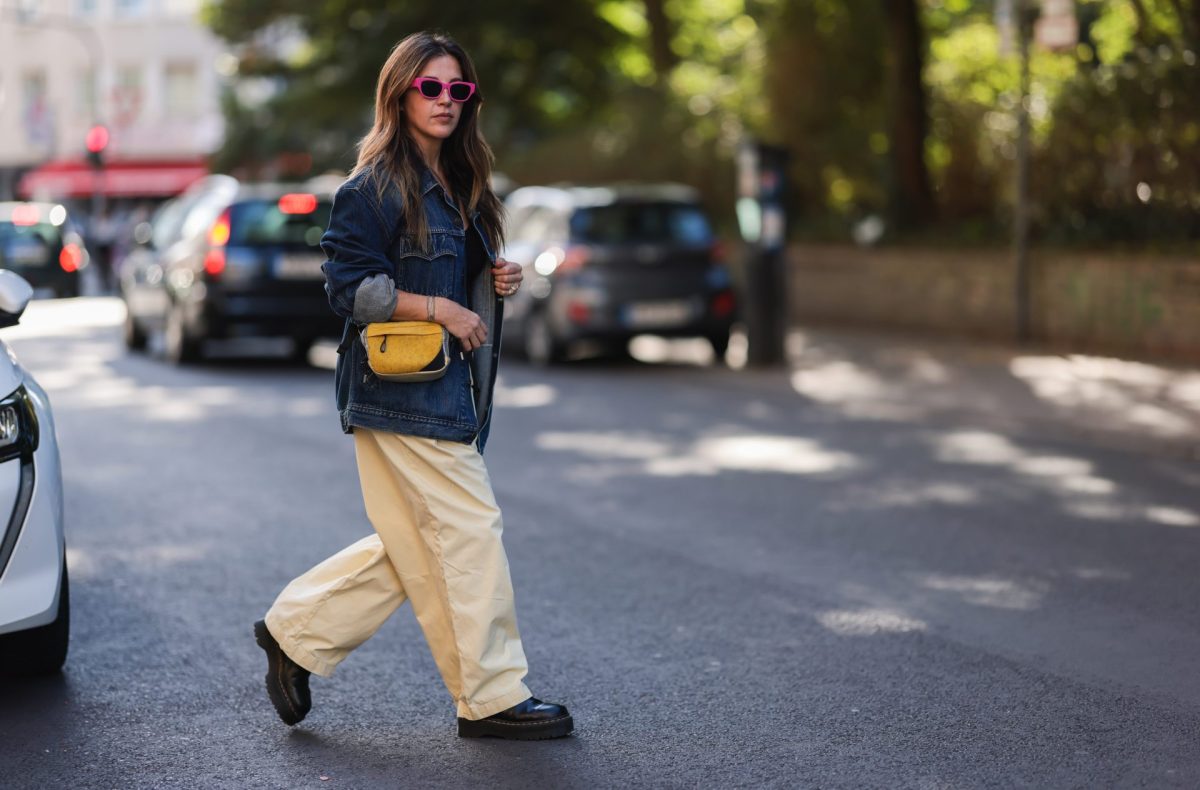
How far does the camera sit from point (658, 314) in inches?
661

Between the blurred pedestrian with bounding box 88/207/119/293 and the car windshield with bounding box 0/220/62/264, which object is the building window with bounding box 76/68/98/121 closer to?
the blurred pedestrian with bounding box 88/207/119/293

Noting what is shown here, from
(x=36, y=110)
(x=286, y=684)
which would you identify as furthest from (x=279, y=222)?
(x=36, y=110)

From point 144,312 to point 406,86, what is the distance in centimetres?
1451

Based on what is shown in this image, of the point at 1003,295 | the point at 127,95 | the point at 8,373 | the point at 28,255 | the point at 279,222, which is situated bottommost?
the point at 1003,295

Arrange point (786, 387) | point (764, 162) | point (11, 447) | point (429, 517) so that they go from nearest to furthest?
point (429, 517), point (11, 447), point (786, 387), point (764, 162)

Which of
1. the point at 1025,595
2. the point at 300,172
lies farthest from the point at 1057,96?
the point at 300,172

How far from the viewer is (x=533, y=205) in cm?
1800

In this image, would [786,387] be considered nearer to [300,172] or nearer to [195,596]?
[195,596]

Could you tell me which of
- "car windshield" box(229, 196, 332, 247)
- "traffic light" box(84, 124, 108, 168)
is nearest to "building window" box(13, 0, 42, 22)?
"traffic light" box(84, 124, 108, 168)

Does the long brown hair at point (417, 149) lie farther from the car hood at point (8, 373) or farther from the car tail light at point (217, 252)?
the car tail light at point (217, 252)

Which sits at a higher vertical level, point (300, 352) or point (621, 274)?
point (621, 274)

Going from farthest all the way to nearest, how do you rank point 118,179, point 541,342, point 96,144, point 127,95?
point 127,95
point 118,179
point 96,144
point 541,342

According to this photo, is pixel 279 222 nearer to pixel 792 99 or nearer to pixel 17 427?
pixel 792 99

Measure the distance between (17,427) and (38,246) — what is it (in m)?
→ 25.2
